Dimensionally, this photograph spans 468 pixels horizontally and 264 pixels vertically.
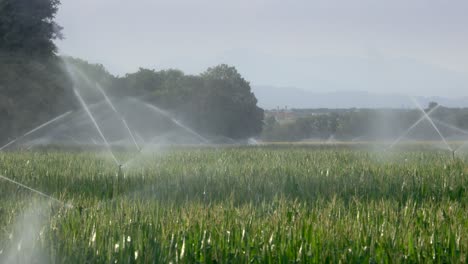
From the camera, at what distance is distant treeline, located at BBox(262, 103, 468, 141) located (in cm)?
8731

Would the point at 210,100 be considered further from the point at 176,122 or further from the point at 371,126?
the point at 371,126

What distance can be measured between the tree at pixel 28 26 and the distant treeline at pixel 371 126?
51.4 m

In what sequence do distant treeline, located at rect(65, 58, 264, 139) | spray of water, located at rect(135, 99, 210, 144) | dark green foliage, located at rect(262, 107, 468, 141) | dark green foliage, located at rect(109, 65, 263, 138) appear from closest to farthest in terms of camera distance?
spray of water, located at rect(135, 99, 210, 144), distant treeline, located at rect(65, 58, 264, 139), dark green foliage, located at rect(109, 65, 263, 138), dark green foliage, located at rect(262, 107, 468, 141)

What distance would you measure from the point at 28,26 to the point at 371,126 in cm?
7110

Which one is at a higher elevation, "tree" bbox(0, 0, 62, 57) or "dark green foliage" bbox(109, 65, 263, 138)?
"tree" bbox(0, 0, 62, 57)

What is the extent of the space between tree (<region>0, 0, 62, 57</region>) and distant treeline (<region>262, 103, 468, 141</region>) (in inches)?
2022

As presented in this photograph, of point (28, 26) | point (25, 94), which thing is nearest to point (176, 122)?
point (28, 26)

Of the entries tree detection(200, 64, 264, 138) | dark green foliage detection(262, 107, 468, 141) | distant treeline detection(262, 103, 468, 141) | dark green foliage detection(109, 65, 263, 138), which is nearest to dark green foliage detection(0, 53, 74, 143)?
dark green foliage detection(109, 65, 263, 138)

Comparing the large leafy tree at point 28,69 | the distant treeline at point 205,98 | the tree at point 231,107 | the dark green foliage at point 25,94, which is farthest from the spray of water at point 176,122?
the dark green foliage at point 25,94

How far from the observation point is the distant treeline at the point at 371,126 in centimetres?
8731

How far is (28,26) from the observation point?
40719 millimetres

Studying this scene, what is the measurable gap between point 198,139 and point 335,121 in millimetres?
43315

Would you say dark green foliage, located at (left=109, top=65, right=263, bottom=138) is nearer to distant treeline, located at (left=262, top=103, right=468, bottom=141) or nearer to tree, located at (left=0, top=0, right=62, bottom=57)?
distant treeline, located at (left=262, top=103, right=468, bottom=141)

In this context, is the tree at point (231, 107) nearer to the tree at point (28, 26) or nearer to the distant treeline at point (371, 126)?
the distant treeline at point (371, 126)
